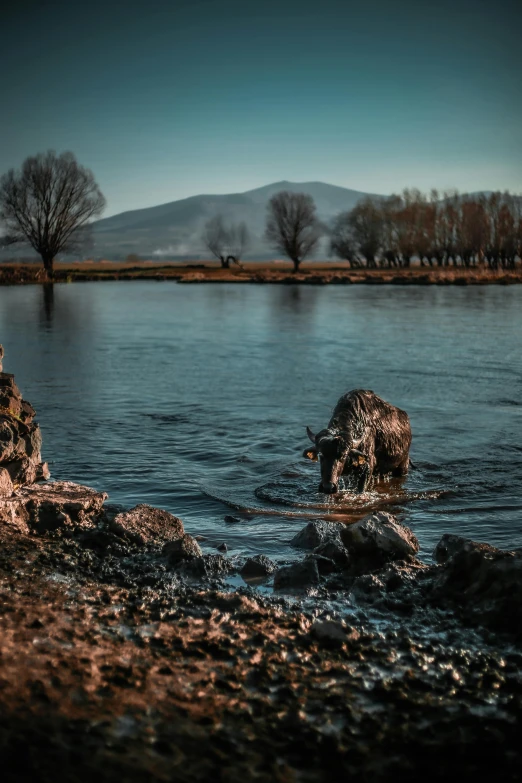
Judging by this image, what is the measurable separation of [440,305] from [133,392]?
39066 millimetres

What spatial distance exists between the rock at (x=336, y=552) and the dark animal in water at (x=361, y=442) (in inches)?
120

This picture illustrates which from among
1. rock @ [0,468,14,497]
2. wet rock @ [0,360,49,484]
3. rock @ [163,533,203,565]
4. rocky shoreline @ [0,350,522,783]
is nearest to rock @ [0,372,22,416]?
wet rock @ [0,360,49,484]

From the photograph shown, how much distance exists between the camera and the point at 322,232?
4414 inches

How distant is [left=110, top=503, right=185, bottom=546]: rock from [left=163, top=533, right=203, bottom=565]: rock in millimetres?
335

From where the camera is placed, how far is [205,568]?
738cm

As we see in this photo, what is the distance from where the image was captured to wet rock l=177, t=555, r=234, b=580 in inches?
287

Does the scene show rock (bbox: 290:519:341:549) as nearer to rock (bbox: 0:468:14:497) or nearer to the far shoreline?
rock (bbox: 0:468:14:497)

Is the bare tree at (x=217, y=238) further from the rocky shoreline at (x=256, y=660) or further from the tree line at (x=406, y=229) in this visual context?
the rocky shoreline at (x=256, y=660)

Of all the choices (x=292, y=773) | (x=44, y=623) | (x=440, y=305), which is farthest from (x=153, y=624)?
(x=440, y=305)

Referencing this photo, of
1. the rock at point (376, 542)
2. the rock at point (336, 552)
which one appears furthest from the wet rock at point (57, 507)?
the rock at point (376, 542)

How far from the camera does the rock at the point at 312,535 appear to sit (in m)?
8.59

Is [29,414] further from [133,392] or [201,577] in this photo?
[133,392]

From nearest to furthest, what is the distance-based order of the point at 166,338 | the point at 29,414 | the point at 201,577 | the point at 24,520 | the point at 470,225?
the point at 201,577, the point at 24,520, the point at 29,414, the point at 166,338, the point at 470,225

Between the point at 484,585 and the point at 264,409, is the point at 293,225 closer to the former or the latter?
the point at 264,409
